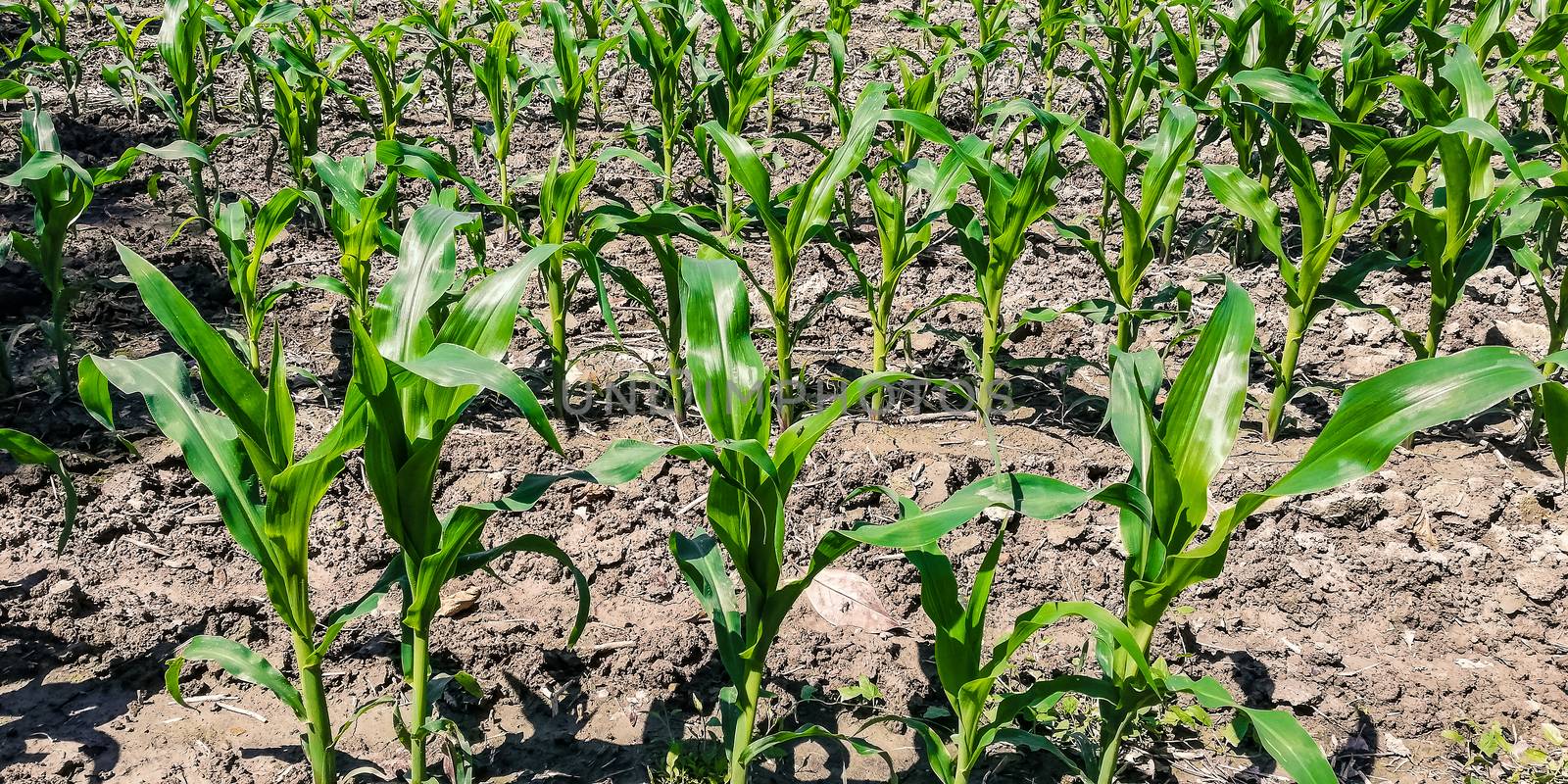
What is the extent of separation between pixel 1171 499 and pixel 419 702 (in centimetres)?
122

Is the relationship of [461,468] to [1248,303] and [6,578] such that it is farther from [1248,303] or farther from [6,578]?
[1248,303]

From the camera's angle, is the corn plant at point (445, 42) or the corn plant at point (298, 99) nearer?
the corn plant at point (298, 99)

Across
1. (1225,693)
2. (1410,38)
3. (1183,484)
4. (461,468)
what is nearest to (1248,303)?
(1183,484)

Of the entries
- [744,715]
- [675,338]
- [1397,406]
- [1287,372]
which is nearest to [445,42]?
[675,338]

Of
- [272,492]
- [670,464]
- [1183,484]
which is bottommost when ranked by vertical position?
[670,464]

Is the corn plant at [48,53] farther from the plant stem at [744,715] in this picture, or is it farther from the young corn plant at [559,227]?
the plant stem at [744,715]

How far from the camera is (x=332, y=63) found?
4531 mm

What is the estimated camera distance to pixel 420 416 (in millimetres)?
1659

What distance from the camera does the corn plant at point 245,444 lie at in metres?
1.57

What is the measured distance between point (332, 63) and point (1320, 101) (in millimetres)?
3649

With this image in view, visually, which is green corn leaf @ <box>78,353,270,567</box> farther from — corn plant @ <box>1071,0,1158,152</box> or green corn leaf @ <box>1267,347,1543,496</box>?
corn plant @ <box>1071,0,1158,152</box>

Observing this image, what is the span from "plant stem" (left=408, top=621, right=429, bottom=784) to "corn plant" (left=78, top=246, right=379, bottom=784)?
12 cm

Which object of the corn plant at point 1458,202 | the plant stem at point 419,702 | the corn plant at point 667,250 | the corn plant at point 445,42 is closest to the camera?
the plant stem at point 419,702

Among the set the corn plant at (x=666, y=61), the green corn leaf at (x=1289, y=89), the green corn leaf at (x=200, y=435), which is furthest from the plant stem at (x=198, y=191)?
the green corn leaf at (x=1289, y=89)
